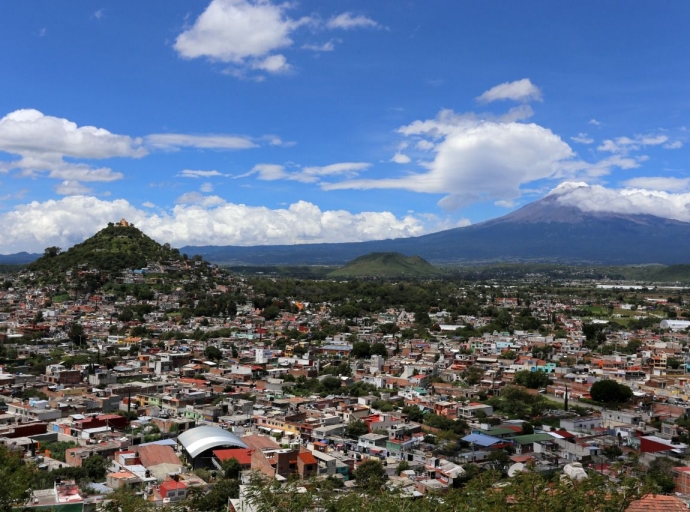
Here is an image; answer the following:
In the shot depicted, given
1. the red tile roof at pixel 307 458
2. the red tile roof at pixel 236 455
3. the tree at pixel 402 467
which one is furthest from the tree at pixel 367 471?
the red tile roof at pixel 236 455

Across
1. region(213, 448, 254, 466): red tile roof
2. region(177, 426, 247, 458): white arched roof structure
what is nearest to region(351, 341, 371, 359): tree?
region(177, 426, 247, 458): white arched roof structure

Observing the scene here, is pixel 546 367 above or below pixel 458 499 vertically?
below

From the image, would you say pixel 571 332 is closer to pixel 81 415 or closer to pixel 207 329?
pixel 207 329

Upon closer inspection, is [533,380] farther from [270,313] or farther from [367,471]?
[270,313]

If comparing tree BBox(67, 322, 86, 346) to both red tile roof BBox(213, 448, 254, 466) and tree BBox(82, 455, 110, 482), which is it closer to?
tree BBox(82, 455, 110, 482)

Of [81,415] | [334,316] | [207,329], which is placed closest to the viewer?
[81,415]

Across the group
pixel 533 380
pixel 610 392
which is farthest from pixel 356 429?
pixel 610 392

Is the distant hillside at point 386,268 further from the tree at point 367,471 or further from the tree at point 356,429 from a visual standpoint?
the tree at point 367,471

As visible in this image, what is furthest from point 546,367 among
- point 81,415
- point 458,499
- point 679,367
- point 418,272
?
Result: point 418,272
